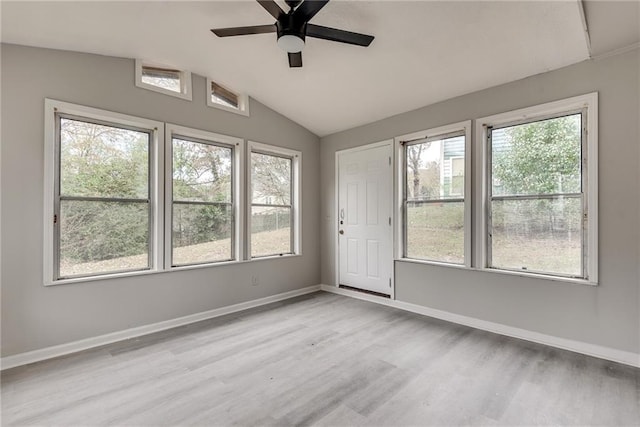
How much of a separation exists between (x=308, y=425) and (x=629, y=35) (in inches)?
143

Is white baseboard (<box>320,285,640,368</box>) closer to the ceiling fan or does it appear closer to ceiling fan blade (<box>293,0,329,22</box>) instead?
the ceiling fan

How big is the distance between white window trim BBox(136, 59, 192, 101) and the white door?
2296mm

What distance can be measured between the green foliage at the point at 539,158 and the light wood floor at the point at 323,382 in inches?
59.5

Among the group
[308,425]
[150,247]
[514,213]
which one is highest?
[514,213]

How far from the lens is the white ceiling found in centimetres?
227

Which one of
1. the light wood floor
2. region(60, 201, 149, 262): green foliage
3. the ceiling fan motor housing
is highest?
the ceiling fan motor housing

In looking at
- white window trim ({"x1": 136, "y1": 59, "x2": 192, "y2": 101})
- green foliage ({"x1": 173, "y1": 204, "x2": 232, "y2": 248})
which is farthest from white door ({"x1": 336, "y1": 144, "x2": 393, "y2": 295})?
white window trim ({"x1": 136, "y1": 59, "x2": 192, "y2": 101})

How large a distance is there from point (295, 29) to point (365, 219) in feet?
9.06

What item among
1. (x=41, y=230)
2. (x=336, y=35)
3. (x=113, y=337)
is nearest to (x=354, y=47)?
(x=336, y=35)

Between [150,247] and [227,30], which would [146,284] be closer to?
[150,247]

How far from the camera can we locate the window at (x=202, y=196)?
3.34 meters

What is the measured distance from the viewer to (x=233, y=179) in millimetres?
3838

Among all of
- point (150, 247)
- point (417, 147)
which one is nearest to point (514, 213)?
point (417, 147)

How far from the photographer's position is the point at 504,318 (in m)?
3.00
